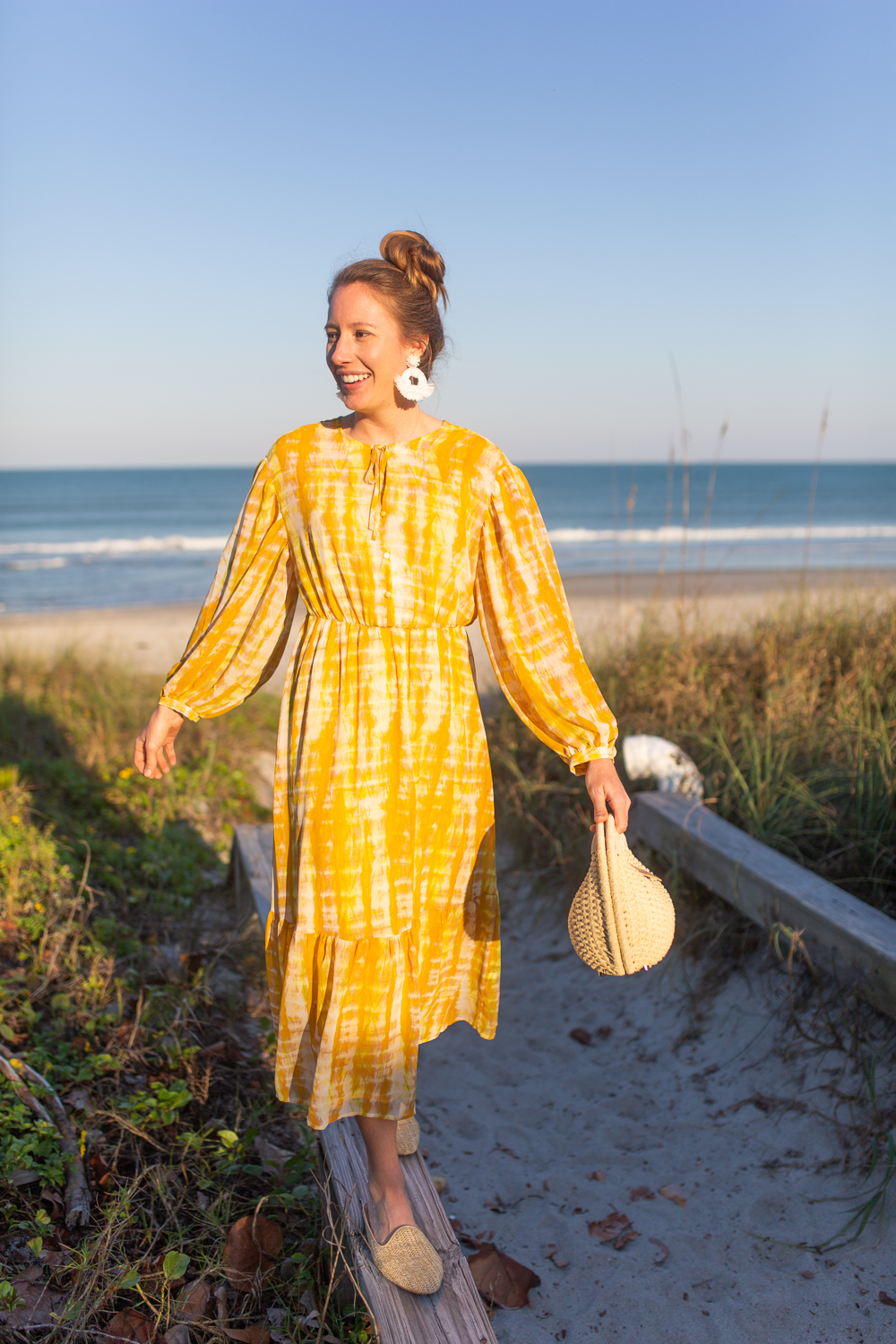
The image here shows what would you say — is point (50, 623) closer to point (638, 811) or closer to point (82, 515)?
point (638, 811)

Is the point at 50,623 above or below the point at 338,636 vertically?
below

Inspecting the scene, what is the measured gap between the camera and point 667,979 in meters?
3.35

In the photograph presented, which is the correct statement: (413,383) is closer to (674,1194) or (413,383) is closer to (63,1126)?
(63,1126)

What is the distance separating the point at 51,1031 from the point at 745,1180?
75.9 inches

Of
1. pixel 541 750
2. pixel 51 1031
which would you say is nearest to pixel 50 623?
pixel 541 750

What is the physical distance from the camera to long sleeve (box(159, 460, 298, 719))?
2020 mm

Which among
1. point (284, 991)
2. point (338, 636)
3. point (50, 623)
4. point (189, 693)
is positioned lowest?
point (50, 623)

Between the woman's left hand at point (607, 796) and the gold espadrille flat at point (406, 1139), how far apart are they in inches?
37.4

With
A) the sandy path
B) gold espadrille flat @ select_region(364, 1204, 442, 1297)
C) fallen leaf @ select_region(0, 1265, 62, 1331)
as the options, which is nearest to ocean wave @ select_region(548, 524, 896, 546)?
the sandy path

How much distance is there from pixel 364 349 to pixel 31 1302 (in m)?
1.94

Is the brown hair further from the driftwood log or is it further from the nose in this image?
the driftwood log

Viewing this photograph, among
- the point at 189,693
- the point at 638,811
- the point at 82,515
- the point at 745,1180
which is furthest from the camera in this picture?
the point at 82,515

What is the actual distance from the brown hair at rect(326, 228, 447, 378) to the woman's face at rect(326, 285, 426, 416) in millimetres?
20

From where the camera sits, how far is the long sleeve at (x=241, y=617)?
2020mm
